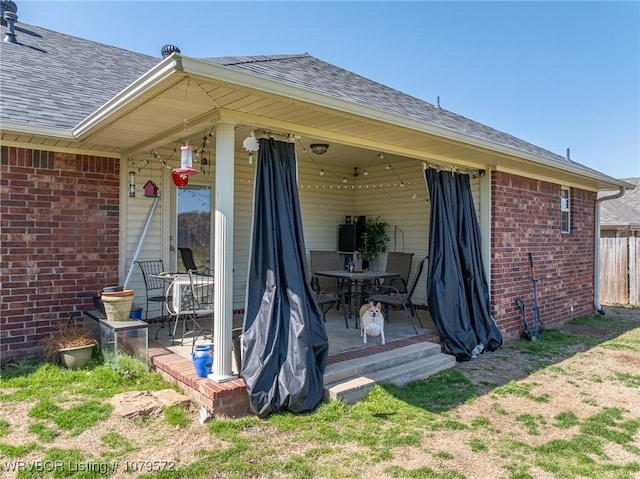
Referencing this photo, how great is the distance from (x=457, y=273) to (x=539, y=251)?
237cm

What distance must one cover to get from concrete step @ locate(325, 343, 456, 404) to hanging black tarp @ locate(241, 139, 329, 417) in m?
0.23

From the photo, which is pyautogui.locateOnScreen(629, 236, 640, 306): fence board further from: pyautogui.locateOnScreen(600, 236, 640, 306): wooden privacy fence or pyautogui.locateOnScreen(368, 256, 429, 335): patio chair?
pyautogui.locateOnScreen(368, 256, 429, 335): patio chair

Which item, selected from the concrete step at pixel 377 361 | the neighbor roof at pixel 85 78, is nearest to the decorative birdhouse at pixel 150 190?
the neighbor roof at pixel 85 78

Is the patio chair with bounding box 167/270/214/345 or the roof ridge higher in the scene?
the roof ridge

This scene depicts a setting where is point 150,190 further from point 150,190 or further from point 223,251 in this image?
point 223,251

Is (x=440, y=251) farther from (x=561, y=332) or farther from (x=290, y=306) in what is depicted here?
(x=561, y=332)

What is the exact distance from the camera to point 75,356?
445 cm

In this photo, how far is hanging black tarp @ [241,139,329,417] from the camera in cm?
355

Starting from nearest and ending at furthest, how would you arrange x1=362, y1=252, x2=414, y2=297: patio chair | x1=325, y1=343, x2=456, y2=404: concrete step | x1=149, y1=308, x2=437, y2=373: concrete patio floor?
1. x1=325, y1=343, x2=456, y2=404: concrete step
2. x1=149, y1=308, x2=437, y2=373: concrete patio floor
3. x1=362, y1=252, x2=414, y2=297: patio chair

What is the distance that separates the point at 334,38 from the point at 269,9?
173 cm

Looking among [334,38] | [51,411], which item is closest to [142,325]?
[51,411]

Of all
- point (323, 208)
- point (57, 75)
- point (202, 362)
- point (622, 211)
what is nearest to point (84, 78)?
point (57, 75)

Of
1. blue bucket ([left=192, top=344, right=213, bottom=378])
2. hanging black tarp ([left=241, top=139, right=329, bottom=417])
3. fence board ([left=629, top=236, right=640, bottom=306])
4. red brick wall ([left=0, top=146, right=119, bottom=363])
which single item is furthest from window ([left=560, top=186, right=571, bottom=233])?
red brick wall ([left=0, top=146, right=119, bottom=363])

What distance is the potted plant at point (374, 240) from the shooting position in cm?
788
